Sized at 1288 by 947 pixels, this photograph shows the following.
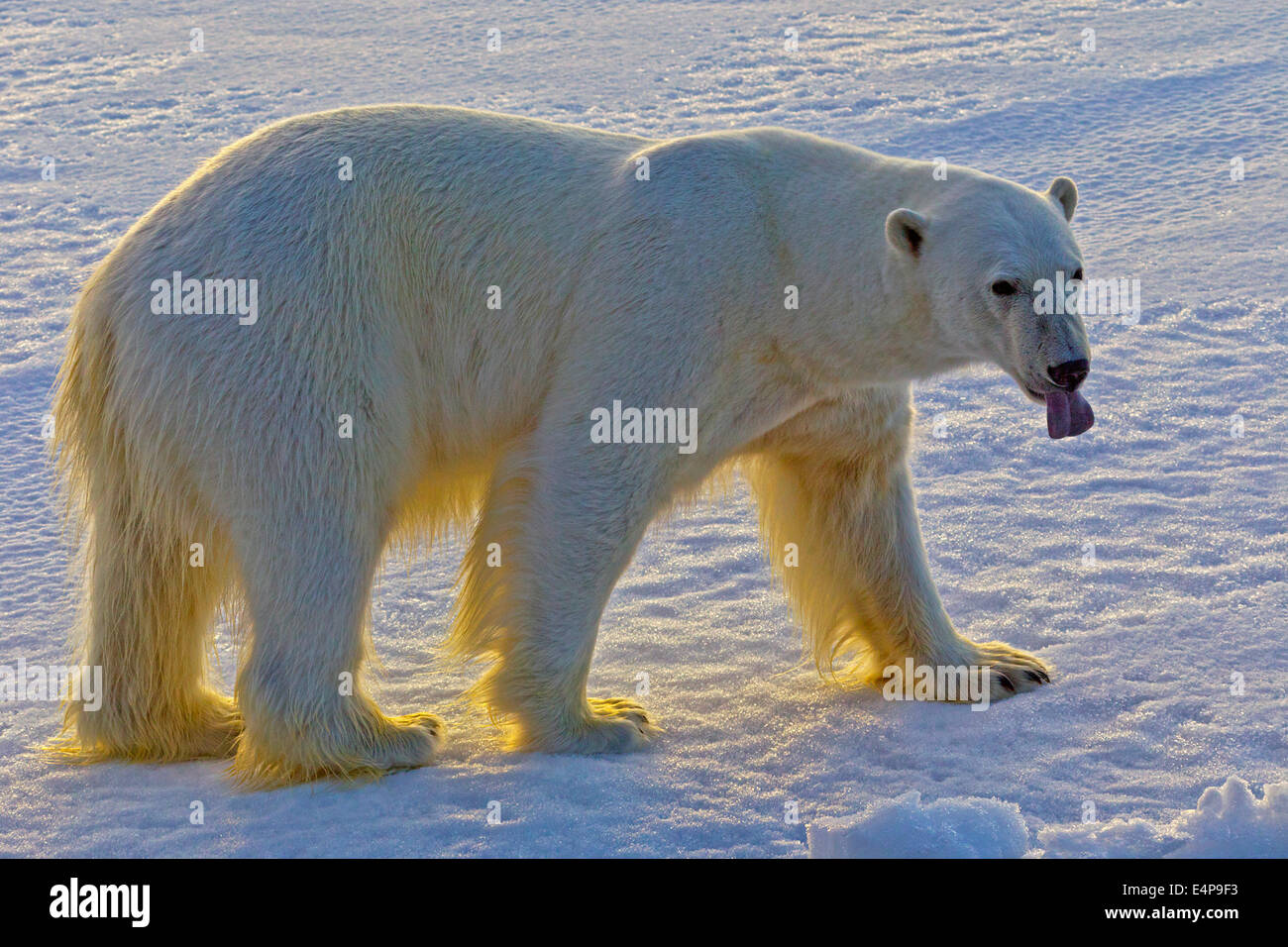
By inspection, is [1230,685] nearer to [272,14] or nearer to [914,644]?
[914,644]

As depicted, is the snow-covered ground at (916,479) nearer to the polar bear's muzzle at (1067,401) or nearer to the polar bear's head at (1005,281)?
the polar bear's muzzle at (1067,401)

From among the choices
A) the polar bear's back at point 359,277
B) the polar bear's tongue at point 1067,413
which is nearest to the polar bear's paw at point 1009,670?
the polar bear's tongue at point 1067,413

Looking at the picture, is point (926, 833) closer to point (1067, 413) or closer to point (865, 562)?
point (1067, 413)

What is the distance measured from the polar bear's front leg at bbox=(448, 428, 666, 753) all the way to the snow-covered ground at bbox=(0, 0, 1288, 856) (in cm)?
15

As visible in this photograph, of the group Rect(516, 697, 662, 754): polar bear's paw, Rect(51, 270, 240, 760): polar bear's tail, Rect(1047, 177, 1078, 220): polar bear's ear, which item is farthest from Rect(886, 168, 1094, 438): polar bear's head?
Rect(51, 270, 240, 760): polar bear's tail

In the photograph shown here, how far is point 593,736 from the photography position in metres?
4.18

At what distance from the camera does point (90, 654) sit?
Result: 13.9ft

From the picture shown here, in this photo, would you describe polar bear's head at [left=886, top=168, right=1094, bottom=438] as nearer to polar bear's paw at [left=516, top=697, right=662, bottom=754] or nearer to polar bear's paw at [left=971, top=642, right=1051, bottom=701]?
polar bear's paw at [left=971, top=642, right=1051, bottom=701]

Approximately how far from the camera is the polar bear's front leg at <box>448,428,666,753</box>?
13.2 ft

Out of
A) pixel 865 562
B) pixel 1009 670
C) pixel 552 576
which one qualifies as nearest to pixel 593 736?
pixel 552 576

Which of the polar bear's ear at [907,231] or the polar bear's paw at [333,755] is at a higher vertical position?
the polar bear's ear at [907,231]

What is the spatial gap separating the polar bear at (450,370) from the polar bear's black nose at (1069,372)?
16cm

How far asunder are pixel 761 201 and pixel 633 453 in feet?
2.81

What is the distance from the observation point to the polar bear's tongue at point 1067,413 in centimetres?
356
